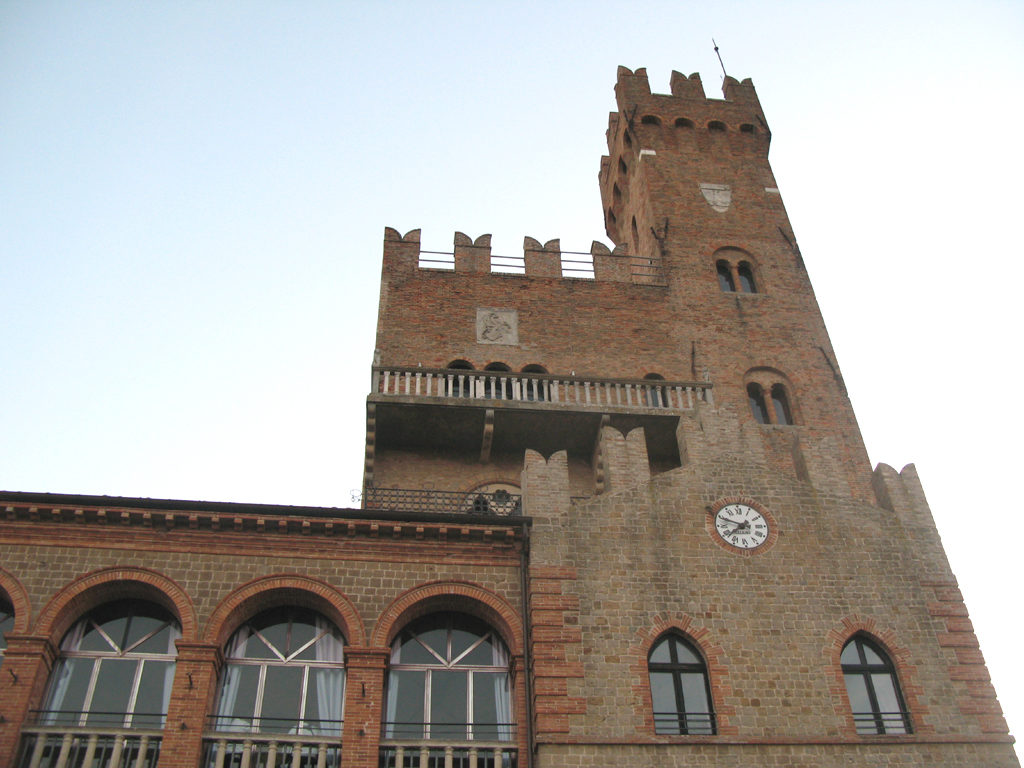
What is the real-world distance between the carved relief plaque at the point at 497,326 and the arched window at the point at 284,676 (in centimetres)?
1044

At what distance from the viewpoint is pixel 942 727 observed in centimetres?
1552

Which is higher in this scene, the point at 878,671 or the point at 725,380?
the point at 725,380

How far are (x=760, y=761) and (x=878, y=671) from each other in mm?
2967

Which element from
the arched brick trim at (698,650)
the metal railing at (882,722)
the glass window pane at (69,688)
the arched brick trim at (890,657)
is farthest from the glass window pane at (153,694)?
the metal railing at (882,722)

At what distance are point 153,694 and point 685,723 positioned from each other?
27.3 ft

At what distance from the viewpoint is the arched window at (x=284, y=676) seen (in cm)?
1540

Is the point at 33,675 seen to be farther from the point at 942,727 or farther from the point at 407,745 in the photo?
the point at 942,727

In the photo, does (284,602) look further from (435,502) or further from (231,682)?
(435,502)

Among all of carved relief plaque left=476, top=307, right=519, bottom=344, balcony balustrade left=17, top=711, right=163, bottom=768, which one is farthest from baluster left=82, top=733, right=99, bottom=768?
carved relief plaque left=476, top=307, right=519, bottom=344

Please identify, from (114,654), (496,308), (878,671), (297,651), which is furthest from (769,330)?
(114,654)

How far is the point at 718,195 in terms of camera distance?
3019 centimetres

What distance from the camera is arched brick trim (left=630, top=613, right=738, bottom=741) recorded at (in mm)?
15188

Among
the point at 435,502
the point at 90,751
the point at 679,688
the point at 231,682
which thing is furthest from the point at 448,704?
the point at 435,502

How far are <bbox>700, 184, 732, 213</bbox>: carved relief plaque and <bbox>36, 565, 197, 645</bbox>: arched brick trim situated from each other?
2005cm
